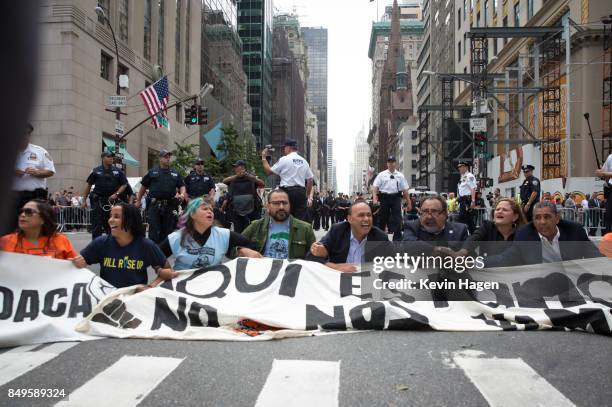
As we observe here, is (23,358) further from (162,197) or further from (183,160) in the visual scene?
(183,160)

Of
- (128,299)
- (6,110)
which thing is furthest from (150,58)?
(6,110)

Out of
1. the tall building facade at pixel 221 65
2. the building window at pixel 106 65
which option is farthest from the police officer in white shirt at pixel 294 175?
the tall building facade at pixel 221 65

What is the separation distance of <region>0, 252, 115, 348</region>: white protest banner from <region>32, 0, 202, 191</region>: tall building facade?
17.9 meters

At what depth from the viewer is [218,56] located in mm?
60781

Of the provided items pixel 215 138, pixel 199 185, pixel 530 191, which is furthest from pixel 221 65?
pixel 530 191

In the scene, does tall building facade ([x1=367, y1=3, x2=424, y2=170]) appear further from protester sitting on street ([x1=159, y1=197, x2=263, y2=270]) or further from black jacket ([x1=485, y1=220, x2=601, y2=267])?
protester sitting on street ([x1=159, y1=197, x2=263, y2=270])

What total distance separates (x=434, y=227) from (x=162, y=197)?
198 inches

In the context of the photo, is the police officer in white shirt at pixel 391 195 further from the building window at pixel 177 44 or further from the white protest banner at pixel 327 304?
the building window at pixel 177 44

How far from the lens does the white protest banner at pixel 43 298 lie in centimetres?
426

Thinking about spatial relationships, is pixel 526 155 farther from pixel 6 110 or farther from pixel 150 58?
pixel 6 110

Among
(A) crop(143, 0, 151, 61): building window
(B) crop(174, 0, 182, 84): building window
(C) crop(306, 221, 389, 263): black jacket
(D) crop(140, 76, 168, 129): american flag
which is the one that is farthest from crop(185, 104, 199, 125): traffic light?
(C) crop(306, 221, 389, 263): black jacket

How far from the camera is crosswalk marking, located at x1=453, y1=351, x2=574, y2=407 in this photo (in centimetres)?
284

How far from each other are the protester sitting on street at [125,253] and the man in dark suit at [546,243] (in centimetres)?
333

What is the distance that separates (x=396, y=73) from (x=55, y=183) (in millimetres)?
128347
